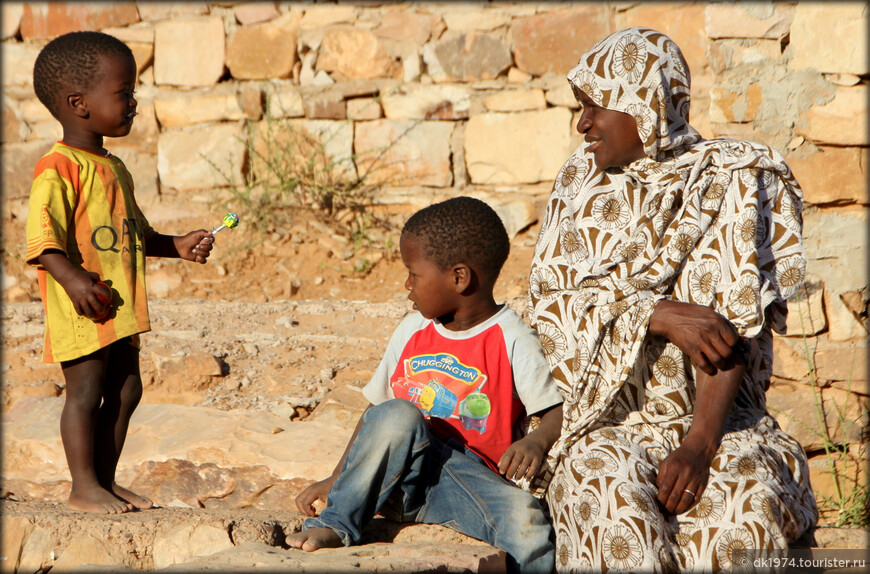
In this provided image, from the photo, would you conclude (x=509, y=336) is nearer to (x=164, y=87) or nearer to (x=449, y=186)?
(x=449, y=186)

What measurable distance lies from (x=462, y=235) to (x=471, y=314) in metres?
0.27

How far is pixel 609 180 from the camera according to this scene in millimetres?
2811

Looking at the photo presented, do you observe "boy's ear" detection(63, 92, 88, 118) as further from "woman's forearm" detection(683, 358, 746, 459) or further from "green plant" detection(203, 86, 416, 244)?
"green plant" detection(203, 86, 416, 244)

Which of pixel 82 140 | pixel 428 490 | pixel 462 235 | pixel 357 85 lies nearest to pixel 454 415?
pixel 428 490

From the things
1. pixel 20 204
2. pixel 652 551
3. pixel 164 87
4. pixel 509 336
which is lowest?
pixel 652 551

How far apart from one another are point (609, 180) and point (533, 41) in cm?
293

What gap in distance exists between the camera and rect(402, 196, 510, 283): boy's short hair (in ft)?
8.93

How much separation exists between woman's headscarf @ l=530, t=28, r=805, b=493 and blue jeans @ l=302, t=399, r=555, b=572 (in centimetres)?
23

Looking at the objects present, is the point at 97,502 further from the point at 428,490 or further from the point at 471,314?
the point at 471,314

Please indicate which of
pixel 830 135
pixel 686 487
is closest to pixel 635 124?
pixel 686 487

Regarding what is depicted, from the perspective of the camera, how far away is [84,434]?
2.73 meters

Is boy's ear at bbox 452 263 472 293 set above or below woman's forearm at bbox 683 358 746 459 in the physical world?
above

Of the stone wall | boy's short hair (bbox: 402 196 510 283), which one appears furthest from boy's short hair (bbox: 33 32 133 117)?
the stone wall

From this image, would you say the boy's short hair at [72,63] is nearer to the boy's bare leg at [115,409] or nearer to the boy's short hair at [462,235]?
the boy's bare leg at [115,409]
